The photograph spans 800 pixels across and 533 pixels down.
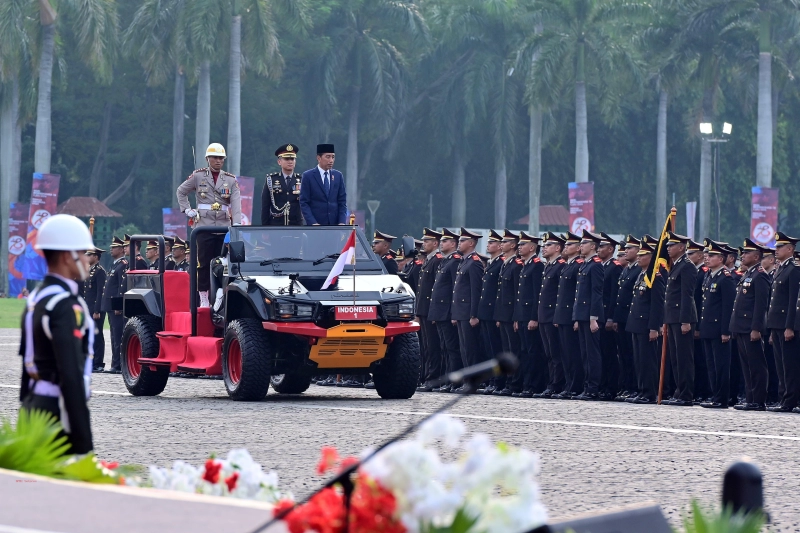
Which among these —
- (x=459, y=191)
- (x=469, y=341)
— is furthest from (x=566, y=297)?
(x=459, y=191)

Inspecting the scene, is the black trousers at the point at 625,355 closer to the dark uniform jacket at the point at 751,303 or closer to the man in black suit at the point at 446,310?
the dark uniform jacket at the point at 751,303

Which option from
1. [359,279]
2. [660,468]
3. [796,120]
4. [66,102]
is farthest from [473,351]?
[796,120]

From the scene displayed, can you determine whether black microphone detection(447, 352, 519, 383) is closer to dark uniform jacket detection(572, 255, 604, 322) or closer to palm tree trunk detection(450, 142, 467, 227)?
dark uniform jacket detection(572, 255, 604, 322)

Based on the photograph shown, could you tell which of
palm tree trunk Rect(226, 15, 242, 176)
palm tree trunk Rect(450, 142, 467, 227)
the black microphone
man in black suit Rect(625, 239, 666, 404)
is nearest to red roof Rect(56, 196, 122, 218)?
palm tree trunk Rect(226, 15, 242, 176)

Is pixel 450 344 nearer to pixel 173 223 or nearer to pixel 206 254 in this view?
pixel 206 254

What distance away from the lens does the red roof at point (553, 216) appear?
238ft

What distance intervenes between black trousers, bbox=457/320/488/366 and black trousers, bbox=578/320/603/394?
1.79 meters

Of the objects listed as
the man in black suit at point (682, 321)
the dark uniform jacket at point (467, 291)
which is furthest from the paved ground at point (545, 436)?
the dark uniform jacket at point (467, 291)

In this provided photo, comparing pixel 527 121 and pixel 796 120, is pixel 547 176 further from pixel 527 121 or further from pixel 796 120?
pixel 796 120

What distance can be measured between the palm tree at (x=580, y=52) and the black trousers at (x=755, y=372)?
4046cm

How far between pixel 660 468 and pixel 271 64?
144ft

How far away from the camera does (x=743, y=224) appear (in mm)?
72062

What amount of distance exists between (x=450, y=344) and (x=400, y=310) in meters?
4.80

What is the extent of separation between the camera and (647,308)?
19.4 meters
